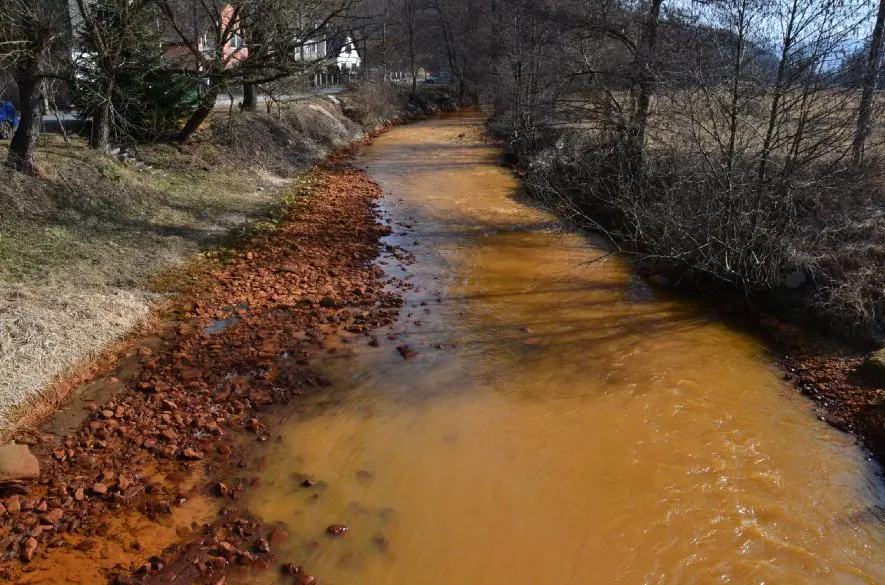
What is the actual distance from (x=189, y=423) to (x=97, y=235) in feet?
17.8

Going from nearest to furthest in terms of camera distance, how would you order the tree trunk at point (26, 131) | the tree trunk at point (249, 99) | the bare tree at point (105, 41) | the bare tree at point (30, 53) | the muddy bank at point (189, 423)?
the muddy bank at point (189, 423) < the bare tree at point (30, 53) < the tree trunk at point (26, 131) < the bare tree at point (105, 41) < the tree trunk at point (249, 99)

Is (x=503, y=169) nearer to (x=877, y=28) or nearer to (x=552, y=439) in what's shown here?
(x=877, y=28)

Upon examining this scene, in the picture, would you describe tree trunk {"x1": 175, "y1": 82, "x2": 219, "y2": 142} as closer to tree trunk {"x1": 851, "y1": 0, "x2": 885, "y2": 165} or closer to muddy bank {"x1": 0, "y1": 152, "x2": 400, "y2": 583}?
muddy bank {"x1": 0, "y1": 152, "x2": 400, "y2": 583}

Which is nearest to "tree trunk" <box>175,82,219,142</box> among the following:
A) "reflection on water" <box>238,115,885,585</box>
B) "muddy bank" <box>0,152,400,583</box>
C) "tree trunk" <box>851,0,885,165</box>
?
"muddy bank" <box>0,152,400,583</box>

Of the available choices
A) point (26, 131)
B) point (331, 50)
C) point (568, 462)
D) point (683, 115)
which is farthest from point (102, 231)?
point (331, 50)

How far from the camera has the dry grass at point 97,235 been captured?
6.54 metres

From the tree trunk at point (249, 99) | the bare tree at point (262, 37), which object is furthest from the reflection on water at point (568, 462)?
the tree trunk at point (249, 99)

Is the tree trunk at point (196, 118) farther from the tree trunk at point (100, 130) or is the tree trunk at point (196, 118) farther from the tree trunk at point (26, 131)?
the tree trunk at point (26, 131)

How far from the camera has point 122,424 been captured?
5980 millimetres

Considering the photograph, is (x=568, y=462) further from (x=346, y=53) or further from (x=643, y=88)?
(x=346, y=53)

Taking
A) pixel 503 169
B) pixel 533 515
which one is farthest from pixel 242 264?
pixel 503 169

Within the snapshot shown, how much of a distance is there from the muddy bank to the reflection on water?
0.44 metres

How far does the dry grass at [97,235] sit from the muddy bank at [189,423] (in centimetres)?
52

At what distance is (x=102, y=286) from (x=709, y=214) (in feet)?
28.1
